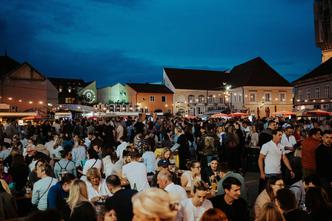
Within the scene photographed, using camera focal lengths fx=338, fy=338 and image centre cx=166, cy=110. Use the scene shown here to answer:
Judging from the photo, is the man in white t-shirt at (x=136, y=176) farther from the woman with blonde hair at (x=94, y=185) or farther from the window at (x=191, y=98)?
the window at (x=191, y=98)

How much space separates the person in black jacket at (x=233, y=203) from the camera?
4663 millimetres

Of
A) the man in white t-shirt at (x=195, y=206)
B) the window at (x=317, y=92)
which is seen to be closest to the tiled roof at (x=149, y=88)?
the window at (x=317, y=92)

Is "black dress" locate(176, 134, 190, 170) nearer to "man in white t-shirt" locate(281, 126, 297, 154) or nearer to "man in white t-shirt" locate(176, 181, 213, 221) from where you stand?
"man in white t-shirt" locate(281, 126, 297, 154)

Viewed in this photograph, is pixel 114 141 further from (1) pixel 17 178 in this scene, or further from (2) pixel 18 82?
(2) pixel 18 82

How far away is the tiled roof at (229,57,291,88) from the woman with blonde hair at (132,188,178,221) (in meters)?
55.4

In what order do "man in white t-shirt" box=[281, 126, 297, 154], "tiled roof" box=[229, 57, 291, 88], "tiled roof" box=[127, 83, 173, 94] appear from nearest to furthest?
1. "man in white t-shirt" box=[281, 126, 297, 154]
2. "tiled roof" box=[229, 57, 291, 88]
3. "tiled roof" box=[127, 83, 173, 94]

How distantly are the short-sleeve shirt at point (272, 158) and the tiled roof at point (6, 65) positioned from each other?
154ft

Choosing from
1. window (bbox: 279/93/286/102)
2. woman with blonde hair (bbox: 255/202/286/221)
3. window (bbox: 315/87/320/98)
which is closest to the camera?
woman with blonde hair (bbox: 255/202/286/221)

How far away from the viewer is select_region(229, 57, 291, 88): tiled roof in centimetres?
5697

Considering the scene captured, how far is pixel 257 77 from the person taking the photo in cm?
5766

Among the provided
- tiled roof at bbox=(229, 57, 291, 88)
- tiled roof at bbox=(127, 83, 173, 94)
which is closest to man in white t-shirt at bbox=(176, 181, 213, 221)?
tiled roof at bbox=(229, 57, 291, 88)

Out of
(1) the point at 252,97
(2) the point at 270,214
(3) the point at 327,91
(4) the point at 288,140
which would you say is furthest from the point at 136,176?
(1) the point at 252,97

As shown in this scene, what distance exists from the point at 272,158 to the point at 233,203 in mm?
2872

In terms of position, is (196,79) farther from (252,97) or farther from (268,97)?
(268,97)
